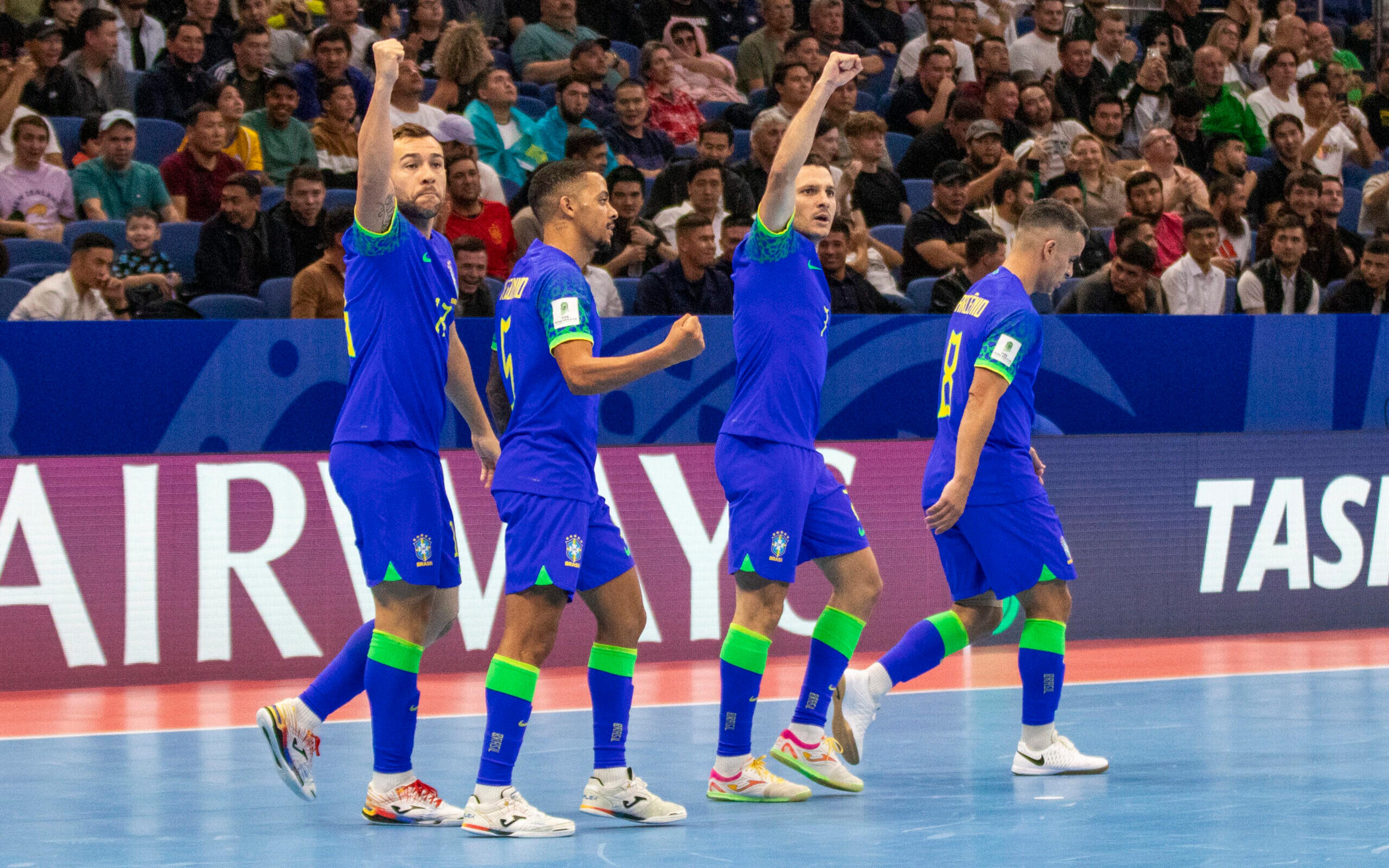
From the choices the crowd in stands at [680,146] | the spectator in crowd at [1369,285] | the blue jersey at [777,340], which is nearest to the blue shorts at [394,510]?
the blue jersey at [777,340]

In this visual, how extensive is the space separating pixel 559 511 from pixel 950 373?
1.75m

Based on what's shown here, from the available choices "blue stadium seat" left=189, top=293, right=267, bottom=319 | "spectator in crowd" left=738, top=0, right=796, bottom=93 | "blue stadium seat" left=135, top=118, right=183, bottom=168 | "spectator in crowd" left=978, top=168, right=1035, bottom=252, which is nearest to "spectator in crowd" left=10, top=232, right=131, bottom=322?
"blue stadium seat" left=189, top=293, right=267, bottom=319

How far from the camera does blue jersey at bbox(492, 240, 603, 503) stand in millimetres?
5121

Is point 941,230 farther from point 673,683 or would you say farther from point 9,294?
point 9,294

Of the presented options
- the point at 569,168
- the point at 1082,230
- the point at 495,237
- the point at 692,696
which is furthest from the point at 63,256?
the point at 1082,230

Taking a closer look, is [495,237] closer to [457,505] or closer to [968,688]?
[457,505]

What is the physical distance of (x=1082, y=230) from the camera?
614 centimetres

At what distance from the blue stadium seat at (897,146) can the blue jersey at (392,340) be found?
8.05 meters

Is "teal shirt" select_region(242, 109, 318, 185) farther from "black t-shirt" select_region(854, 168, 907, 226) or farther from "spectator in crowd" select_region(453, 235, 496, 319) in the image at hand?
"black t-shirt" select_region(854, 168, 907, 226)

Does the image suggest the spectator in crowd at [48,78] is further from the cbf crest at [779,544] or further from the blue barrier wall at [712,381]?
the cbf crest at [779,544]

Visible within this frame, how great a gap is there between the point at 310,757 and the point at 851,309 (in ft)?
17.9

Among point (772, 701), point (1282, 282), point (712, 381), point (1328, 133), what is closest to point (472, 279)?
point (712, 381)

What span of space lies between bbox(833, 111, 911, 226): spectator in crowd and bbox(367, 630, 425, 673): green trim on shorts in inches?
269

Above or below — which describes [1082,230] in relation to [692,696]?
above
